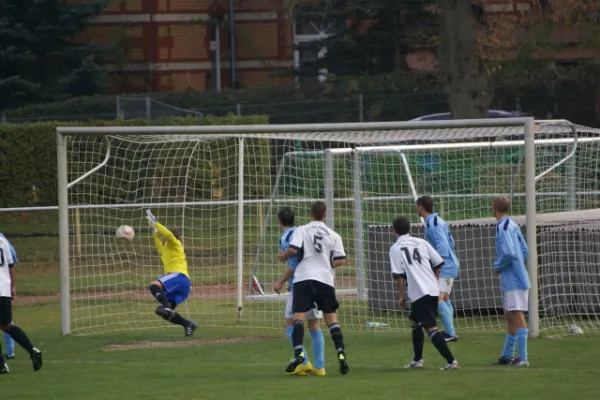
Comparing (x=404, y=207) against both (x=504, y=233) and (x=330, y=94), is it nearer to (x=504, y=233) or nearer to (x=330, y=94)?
(x=504, y=233)

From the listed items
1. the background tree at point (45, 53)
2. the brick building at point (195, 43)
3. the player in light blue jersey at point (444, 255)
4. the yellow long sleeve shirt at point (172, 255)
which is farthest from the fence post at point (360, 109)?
the player in light blue jersey at point (444, 255)

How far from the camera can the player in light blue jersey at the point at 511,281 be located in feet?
44.0

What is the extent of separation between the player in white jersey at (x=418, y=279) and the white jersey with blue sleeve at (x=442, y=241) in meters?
1.77

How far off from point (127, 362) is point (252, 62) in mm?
31708

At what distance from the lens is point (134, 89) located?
145 ft

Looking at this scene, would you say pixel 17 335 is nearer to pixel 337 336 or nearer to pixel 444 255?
pixel 337 336

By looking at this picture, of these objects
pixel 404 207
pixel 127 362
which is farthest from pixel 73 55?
pixel 127 362

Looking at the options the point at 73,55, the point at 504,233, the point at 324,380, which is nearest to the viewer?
the point at 324,380

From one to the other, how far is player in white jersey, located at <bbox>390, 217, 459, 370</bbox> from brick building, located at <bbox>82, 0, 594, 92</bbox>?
2997cm

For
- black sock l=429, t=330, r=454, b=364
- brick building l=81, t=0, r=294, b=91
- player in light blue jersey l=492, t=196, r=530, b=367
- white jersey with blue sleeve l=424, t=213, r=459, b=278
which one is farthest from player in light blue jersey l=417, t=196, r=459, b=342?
brick building l=81, t=0, r=294, b=91

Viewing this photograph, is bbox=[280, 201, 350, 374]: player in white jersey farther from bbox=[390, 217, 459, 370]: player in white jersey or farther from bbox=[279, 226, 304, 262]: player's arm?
bbox=[390, 217, 459, 370]: player in white jersey

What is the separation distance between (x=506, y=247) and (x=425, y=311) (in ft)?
4.16

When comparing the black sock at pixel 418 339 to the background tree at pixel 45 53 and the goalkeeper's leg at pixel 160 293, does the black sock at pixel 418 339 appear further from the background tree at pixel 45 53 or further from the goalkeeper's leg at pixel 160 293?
the background tree at pixel 45 53

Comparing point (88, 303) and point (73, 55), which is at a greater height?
point (73, 55)
